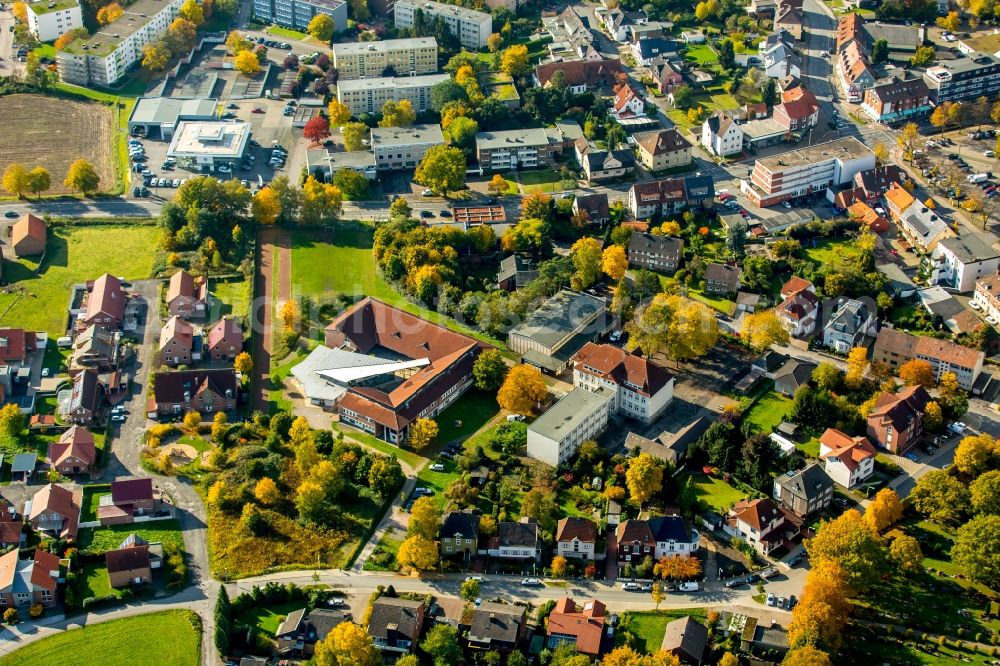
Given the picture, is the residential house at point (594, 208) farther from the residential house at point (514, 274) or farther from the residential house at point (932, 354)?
the residential house at point (932, 354)

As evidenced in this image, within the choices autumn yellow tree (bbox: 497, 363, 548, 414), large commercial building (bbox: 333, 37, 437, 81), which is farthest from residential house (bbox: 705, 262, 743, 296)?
large commercial building (bbox: 333, 37, 437, 81)

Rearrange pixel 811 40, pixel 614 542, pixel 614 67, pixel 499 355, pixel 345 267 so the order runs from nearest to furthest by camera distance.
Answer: pixel 614 542 < pixel 499 355 < pixel 345 267 < pixel 614 67 < pixel 811 40

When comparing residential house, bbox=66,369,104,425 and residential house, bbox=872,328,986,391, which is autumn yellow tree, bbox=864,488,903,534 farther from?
residential house, bbox=66,369,104,425

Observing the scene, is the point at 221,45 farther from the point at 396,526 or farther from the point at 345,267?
the point at 396,526

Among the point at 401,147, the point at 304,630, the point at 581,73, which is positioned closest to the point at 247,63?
the point at 401,147

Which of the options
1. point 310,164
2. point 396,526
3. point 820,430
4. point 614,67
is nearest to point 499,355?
point 396,526

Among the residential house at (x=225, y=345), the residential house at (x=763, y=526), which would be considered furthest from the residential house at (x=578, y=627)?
the residential house at (x=225, y=345)
